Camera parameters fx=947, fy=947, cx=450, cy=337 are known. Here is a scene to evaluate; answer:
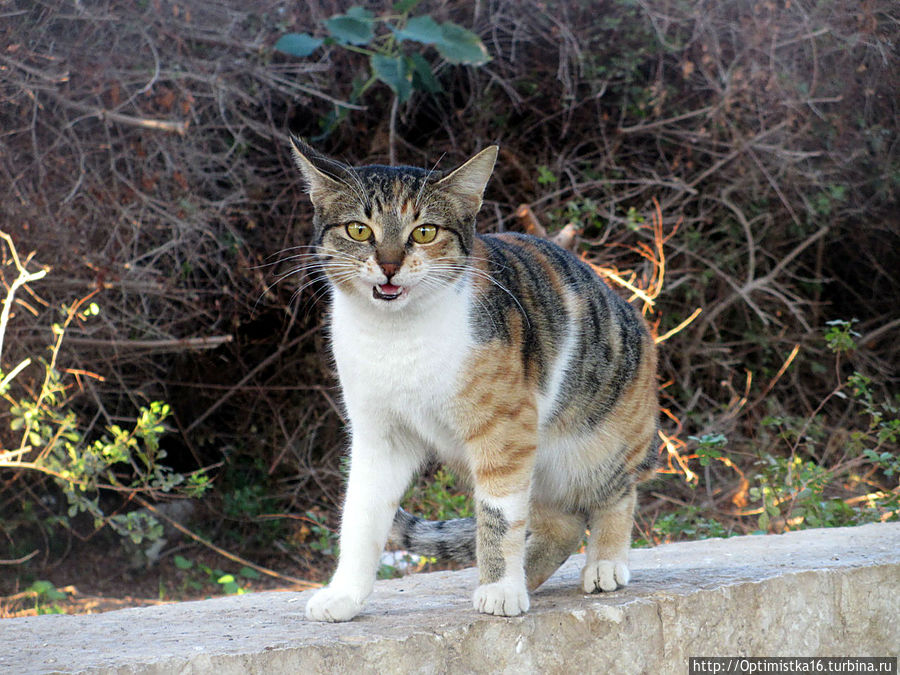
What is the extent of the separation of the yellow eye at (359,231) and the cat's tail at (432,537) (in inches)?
34.6

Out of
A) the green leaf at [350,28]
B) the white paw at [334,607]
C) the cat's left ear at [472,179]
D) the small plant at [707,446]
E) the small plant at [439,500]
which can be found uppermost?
the cat's left ear at [472,179]

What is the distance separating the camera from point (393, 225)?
2541 millimetres

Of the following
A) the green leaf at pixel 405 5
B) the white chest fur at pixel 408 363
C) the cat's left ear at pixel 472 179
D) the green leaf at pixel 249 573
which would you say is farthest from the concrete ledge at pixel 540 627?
the green leaf at pixel 405 5

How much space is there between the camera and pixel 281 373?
545 centimetres

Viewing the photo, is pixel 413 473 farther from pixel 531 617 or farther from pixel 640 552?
pixel 640 552

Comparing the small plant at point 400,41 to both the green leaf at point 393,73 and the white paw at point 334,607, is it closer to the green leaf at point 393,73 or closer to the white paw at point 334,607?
the green leaf at point 393,73

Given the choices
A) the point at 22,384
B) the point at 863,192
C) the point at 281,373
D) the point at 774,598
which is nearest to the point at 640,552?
the point at 774,598

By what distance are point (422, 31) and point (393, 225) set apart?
2305 mm

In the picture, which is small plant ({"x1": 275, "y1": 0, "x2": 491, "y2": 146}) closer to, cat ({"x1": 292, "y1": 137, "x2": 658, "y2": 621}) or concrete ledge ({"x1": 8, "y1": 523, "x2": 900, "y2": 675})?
cat ({"x1": 292, "y1": 137, "x2": 658, "y2": 621})

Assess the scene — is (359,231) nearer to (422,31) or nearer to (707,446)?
(422,31)

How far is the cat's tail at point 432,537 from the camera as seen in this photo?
→ 292 cm

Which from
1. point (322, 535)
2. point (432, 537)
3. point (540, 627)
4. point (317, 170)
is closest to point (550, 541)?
point (432, 537)

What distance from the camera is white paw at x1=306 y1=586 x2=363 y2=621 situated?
257 centimetres

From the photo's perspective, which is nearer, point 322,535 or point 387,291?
point 387,291
